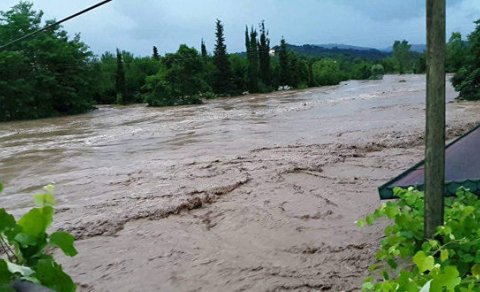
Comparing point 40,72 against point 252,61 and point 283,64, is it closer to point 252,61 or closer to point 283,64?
point 252,61

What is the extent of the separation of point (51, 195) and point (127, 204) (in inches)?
223

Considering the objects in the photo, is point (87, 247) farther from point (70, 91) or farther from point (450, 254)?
point (70, 91)

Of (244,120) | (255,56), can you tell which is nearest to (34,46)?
(244,120)

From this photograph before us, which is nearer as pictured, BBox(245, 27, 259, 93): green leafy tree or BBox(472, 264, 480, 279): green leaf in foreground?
BBox(472, 264, 480, 279): green leaf in foreground

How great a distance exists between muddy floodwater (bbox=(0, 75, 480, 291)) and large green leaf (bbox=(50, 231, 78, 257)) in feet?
10.0

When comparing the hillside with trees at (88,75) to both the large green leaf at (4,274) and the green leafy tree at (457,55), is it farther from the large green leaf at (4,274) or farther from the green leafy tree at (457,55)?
the large green leaf at (4,274)

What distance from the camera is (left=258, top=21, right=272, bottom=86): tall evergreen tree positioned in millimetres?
44938

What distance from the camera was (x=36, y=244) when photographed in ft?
4.17

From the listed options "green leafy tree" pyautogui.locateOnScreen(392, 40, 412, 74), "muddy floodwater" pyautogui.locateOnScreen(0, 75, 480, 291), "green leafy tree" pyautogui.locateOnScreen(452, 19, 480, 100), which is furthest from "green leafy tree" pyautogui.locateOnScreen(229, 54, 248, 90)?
"green leafy tree" pyautogui.locateOnScreen(392, 40, 412, 74)

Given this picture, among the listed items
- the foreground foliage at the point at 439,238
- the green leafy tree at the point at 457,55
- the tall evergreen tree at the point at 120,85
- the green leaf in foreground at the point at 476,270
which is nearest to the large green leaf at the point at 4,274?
the foreground foliage at the point at 439,238

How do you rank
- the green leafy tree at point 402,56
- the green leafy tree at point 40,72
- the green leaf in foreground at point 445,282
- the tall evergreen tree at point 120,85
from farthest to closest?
1. the green leafy tree at point 402,56
2. the tall evergreen tree at point 120,85
3. the green leafy tree at point 40,72
4. the green leaf in foreground at point 445,282

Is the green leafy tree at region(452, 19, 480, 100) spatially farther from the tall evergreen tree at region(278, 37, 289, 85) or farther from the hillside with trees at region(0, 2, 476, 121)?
the tall evergreen tree at region(278, 37, 289, 85)

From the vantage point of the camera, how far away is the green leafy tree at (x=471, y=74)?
17.8 metres

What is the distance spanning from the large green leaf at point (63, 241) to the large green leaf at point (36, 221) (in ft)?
0.11
